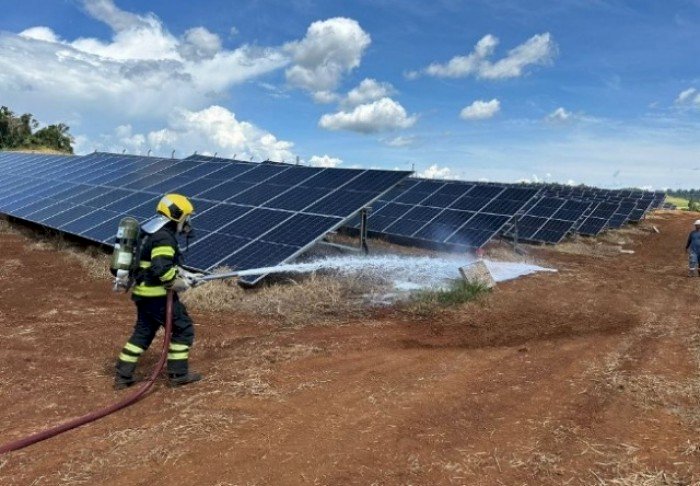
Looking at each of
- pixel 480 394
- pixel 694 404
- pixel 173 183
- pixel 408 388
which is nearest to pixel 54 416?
pixel 408 388

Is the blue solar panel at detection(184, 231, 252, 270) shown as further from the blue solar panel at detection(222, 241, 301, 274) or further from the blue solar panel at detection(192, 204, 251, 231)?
the blue solar panel at detection(192, 204, 251, 231)

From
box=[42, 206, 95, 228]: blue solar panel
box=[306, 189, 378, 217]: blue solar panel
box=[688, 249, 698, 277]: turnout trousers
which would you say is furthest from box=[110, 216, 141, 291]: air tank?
box=[688, 249, 698, 277]: turnout trousers

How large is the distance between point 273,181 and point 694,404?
10727 mm

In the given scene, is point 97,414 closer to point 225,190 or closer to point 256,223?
point 256,223

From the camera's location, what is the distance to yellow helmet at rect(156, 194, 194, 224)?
521cm

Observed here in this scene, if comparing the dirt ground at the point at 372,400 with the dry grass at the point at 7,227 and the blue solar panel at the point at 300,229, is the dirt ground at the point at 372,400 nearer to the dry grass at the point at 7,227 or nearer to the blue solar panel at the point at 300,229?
the blue solar panel at the point at 300,229

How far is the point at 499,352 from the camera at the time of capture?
6.66m

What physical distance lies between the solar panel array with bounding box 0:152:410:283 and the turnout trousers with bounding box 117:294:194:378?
3.61 m

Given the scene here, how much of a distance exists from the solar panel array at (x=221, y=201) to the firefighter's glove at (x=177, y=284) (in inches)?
144

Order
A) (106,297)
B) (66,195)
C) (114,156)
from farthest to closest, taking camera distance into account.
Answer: (114,156), (66,195), (106,297)

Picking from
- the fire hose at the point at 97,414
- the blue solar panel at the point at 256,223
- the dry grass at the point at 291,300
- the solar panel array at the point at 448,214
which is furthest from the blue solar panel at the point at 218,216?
the solar panel array at the point at 448,214

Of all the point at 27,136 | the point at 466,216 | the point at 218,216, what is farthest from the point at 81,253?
the point at 27,136

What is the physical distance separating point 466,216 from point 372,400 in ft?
43.0

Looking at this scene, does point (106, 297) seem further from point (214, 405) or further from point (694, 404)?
point (694, 404)
